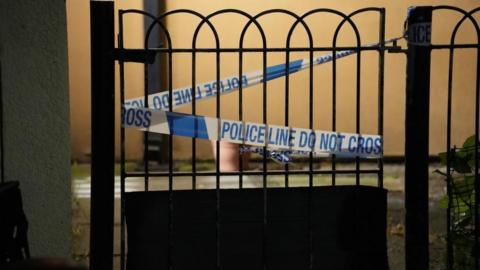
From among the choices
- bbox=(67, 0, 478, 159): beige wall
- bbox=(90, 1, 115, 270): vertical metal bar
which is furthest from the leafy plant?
bbox=(67, 0, 478, 159): beige wall

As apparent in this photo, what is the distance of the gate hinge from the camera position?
4225 millimetres

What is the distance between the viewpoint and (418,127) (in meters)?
4.36

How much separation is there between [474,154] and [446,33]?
4114 millimetres

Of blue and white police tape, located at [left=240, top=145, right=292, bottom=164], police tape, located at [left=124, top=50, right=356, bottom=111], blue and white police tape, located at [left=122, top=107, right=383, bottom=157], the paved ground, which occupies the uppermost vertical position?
police tape, located at [left=124, top=50, right=356, bottom=111]

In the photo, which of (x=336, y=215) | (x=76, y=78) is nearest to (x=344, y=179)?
(x=76, y=78)

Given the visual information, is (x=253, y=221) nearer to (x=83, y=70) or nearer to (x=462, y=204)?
(x=462, y=204)

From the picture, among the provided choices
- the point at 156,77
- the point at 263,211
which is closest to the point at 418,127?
the point at 263,211

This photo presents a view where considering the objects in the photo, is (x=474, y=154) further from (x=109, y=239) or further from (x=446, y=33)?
(x=446, y=33)

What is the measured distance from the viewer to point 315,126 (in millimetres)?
8930

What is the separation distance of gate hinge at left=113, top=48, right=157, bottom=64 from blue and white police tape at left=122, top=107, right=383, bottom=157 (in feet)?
0.84

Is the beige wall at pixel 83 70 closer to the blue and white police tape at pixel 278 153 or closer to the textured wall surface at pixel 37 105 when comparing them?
the textured wall surface at pixel 37 105

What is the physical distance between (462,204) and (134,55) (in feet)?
6.92

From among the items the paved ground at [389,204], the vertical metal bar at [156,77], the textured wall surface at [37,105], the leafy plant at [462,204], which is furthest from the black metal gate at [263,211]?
the vertical metal bar at [156,77]

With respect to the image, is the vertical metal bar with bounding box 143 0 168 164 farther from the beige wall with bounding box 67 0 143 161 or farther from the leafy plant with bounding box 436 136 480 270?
the leafy plant with bounding box 436 136 480 270
